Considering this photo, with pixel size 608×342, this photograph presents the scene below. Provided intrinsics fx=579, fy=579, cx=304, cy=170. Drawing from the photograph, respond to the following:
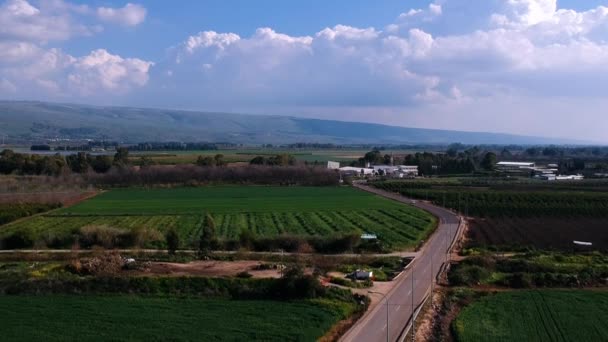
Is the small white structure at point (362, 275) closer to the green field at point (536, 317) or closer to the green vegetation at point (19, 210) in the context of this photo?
Result: the green field at point (536, 317)

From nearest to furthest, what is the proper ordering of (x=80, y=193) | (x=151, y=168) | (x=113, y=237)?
(x=113, y=237) < (x=80, y=193) < (x=151, y=168)

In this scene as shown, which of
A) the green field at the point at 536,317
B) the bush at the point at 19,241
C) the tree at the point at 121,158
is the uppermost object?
the tree at the point at 121,158

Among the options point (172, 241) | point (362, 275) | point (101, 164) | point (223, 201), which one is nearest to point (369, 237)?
point (362, 275)

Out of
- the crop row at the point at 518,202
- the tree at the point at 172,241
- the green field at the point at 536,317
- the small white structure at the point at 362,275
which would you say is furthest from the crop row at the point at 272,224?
the green field at the point at 536,317

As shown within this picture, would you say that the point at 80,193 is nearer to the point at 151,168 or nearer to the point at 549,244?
the point at 151,168

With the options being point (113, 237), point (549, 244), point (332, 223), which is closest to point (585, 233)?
point (549, 244)
